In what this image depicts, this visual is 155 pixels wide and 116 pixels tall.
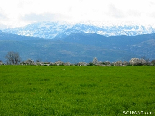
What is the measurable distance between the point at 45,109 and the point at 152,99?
28.7 feet

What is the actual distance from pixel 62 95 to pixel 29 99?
296 centimetres

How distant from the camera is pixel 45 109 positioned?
48.4 ft

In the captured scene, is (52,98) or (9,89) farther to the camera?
(9,89)

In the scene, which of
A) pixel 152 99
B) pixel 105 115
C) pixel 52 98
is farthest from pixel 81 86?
pixel 105 115

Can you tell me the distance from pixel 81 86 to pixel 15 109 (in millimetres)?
9621

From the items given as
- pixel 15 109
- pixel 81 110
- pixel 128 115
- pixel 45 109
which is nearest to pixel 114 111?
pixel 128 115

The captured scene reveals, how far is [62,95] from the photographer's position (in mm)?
18672

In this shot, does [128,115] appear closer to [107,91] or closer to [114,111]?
[114,111]

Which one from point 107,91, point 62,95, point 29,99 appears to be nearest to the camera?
point 29,99

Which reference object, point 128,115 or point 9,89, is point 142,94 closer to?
point 128,115

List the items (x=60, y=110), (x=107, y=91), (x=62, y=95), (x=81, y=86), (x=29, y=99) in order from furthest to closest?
(x=81, y=86) < (x=107, y=91) < (x=62, y=95) < (x=29, y=99) < (x=60, y=110)

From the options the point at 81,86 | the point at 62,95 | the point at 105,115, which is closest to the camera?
the point at 105,115

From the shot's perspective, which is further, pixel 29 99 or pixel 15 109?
pixel 29 99

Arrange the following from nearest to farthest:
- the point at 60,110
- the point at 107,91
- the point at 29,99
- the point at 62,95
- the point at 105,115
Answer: the point at 105,115 → the point at 60,110 → the point at 29,99 → the point at 62,95 → the point at 107,91
